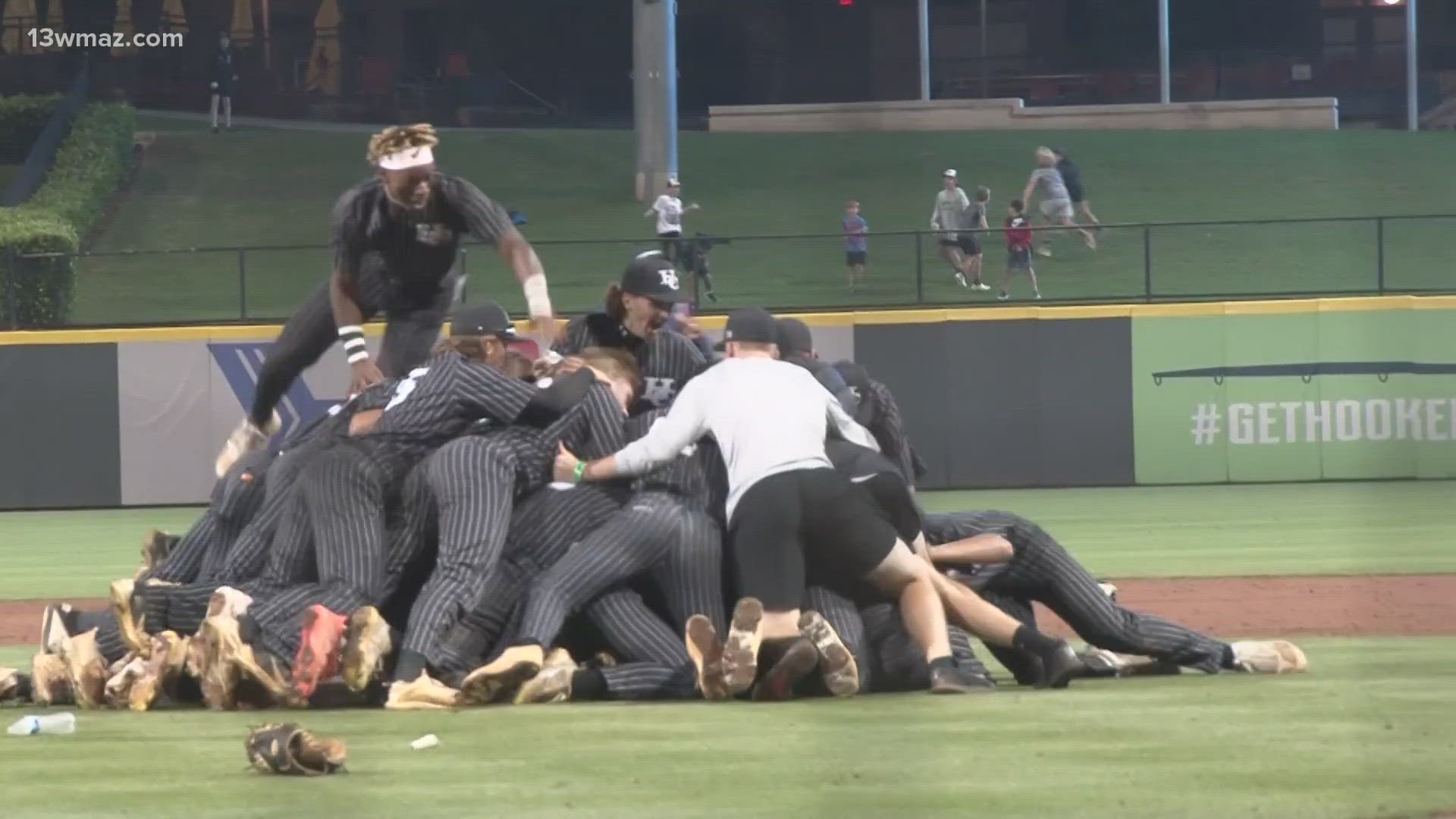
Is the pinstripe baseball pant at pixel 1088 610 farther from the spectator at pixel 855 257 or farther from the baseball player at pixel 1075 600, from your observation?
the spectator at pixel 855 257

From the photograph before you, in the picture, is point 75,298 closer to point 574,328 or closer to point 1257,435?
point 1257,435

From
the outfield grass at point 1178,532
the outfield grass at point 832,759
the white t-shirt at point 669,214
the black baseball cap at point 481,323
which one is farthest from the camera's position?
the white t-shirt at point 669,214

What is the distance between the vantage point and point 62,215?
29188 millimetres

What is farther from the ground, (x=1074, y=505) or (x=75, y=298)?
(x=75, y=298)

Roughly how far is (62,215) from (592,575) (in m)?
22.3

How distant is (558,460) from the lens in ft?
29.3

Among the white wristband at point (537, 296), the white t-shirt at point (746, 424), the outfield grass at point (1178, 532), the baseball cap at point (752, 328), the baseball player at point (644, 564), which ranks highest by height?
the white wristband at point (537, 296)

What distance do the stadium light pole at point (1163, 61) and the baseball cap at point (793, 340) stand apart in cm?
2505

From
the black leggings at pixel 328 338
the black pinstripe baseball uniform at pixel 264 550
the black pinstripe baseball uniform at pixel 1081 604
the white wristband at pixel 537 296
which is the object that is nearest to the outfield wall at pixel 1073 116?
the black leggings at pixel 328 338

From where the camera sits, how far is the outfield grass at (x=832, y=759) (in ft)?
19.8

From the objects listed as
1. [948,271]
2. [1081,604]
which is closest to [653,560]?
[1081,604]

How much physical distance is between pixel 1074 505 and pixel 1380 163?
62.0 ft

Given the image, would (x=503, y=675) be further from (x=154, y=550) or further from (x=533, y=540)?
(x=154, y=550)

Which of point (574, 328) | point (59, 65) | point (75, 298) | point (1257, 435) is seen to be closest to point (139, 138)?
point (59, 65)
